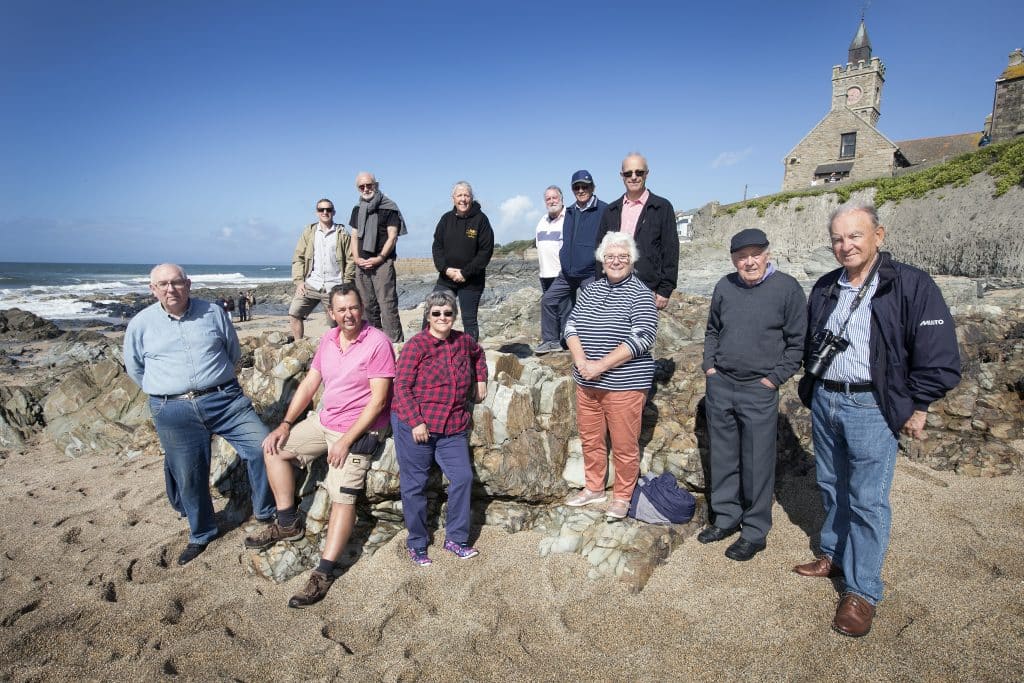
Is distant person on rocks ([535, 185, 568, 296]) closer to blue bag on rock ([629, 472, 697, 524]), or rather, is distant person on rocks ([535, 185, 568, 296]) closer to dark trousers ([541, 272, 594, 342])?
dark trousers ([541, 272, 594, 342])

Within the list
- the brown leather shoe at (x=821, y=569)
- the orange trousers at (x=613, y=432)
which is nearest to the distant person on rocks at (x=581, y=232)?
the orange trousers at (x=613, y=432)

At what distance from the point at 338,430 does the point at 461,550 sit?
4.65 ft

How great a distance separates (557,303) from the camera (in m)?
6.23

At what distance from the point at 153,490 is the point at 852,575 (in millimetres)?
6816

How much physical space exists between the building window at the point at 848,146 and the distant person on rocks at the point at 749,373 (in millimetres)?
35409

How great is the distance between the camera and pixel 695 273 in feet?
65.4

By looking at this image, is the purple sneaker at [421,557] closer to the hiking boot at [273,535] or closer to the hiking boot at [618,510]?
the hiking boot at [273,535]

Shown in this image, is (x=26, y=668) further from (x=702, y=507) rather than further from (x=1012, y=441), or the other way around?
(x=1012, y=441)

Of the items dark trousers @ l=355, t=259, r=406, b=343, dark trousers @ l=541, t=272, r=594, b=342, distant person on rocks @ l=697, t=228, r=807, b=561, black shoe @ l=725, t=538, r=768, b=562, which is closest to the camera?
distant person on rocks @ l=697, t=228, r=807, b=561

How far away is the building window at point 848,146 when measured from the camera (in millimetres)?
31000

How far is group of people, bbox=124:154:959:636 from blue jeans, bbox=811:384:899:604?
10 millimetres

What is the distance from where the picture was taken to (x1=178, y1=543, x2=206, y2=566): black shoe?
→ 430 cm

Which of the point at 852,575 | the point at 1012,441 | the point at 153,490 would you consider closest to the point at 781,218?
the point at 1012,441

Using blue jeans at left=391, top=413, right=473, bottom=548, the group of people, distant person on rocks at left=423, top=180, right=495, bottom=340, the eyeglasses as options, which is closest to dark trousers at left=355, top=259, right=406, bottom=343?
distant person on rocks at left=423, top=180, right=495, bottom=340
